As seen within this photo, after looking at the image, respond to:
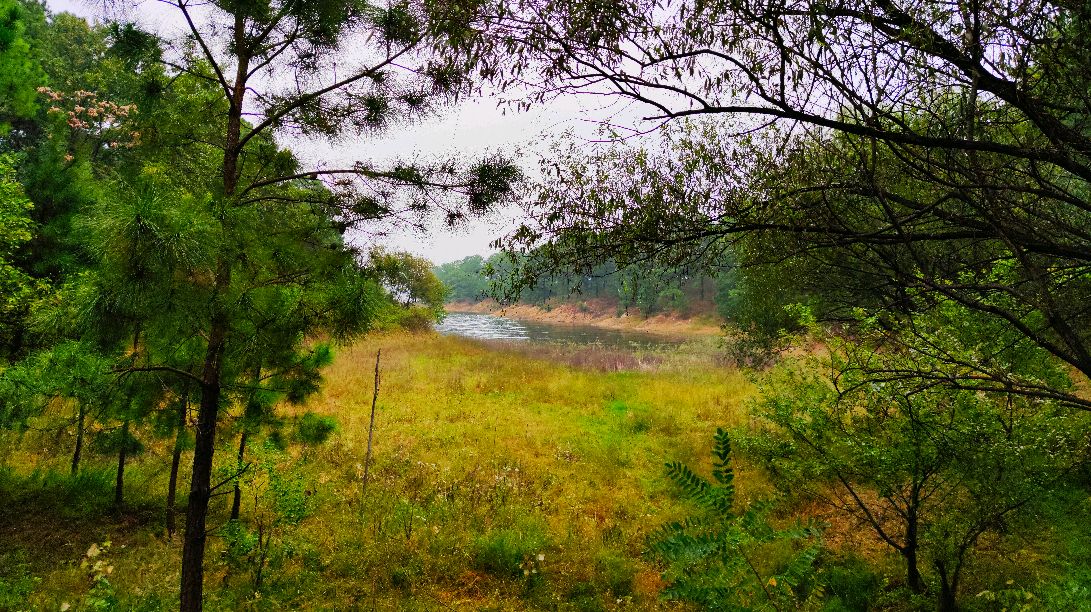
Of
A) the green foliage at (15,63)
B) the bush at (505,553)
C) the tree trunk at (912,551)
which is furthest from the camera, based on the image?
the green foliage at (15,63)

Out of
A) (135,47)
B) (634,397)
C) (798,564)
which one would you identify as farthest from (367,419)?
(798,564)

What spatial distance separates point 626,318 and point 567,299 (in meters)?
62.9

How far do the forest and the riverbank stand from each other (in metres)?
38.5

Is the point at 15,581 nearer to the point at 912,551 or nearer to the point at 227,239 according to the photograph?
the point at 227,239

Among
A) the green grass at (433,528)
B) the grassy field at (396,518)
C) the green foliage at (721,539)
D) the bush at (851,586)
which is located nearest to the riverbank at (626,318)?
the grassy field at (396,518)

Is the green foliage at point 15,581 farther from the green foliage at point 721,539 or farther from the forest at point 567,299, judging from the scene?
the green foliage at point 721,539

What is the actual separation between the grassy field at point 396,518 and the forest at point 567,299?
0.05m

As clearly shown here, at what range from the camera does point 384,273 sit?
4625 mm

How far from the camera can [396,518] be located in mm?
6281

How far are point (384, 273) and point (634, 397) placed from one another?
11.1 meters

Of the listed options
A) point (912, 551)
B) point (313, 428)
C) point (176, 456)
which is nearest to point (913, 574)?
point (912, 551)

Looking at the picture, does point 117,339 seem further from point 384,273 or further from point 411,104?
point 411,104

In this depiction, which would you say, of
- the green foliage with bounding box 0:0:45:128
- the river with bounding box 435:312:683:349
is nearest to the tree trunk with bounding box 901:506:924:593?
the green foliage with bounding box 0:0:45:128

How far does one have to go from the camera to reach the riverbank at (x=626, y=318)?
53375 millimetres
